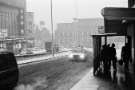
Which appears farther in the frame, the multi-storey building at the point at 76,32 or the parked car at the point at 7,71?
the multi-storey building at the point at 76,32

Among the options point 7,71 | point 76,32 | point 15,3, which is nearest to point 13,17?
point 15,3

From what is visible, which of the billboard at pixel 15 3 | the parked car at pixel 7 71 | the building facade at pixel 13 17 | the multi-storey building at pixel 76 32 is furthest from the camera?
the multi-storey building at pixel 76 32

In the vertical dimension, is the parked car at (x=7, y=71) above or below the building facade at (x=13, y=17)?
below

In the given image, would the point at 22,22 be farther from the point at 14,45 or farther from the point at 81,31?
the point at 14,45

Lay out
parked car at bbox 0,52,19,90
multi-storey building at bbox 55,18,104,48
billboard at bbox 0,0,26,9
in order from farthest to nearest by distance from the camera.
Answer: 1. multi-storey building at bbox 55,18,104,48
2. billboard at bbox 0,0,26,9
3. parked car at bbox 0,52,19,90

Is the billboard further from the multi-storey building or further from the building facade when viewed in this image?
the multi-storey building

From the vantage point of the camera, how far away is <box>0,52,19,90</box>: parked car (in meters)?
9.70

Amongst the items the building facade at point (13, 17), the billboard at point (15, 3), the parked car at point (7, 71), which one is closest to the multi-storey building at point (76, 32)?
the building facade at point (13, 17)

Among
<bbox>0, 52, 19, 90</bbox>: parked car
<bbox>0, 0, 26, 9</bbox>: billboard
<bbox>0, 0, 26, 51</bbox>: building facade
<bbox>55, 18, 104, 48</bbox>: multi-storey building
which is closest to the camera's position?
<bbox>0, 52, 19, 90</bbox>: parked car

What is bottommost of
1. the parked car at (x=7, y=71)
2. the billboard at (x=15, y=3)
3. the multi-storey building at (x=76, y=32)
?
the parked car at (x=7, y=71)

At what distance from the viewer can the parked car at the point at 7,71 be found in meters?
9.70

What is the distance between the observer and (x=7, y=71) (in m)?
10.0

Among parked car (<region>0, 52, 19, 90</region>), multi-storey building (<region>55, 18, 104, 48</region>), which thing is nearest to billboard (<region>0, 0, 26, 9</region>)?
multi-storey building (<region>55, 18, 104, 48</region>)

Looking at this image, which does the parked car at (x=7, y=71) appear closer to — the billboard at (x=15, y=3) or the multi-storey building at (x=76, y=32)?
the billboard at (x=15, y=3)
